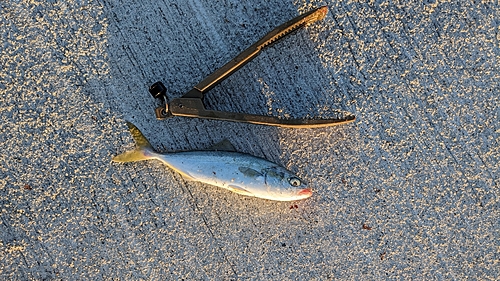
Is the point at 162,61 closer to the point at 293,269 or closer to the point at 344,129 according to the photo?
the point at 344,129

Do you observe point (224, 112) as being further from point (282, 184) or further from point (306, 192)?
point (306, 192)

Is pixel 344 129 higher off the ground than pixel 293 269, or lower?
higher

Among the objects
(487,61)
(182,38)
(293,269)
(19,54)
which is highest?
(19,54)

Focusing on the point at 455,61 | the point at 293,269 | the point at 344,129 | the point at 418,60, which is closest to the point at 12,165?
the point at 293,269

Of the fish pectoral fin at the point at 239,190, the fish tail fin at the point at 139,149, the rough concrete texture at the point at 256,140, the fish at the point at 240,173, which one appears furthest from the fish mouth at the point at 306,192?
the fish tail fin at the point at 139,149

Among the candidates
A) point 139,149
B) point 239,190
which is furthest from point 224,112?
point 139,149

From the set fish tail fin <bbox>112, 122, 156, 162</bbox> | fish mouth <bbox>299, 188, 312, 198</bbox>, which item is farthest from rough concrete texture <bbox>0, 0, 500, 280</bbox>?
fish mouth <bbox>299, 188, 312, 198</bbox>

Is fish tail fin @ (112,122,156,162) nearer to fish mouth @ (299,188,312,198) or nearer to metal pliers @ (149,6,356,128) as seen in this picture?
metal pliers @ (149,6,356,128)
